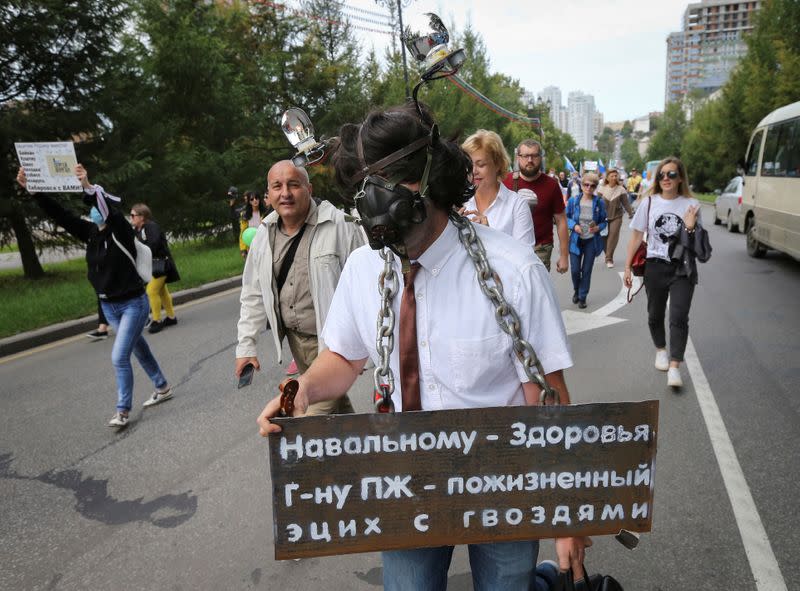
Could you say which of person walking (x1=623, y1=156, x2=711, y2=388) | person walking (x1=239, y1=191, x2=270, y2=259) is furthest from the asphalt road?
person walking (x1=239, y1=191, x2=270, y2=259)

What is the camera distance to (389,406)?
1546 mm

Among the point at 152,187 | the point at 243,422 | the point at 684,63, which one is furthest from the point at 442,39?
the point at 684,63

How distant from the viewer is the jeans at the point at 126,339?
4832 mm

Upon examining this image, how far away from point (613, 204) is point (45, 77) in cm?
1166

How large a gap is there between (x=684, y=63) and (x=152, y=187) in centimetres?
21274

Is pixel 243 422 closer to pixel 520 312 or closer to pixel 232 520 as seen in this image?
pixel 232 520

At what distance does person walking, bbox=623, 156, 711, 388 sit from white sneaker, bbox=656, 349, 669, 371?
0.26 metres

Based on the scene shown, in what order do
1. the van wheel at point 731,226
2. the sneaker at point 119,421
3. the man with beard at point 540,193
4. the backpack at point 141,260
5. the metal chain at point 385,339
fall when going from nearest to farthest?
1. the metal chain at point 385,339
2. the sneaker at point 119,421
3. the backpack at point 141,260
4. the man with beard at point 540,193
5. the van wheel at point 731,226

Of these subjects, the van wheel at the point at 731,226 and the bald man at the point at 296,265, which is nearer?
the bald man at the point at 296,265

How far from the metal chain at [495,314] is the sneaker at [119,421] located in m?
3.90

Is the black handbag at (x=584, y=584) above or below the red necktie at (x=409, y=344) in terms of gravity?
below

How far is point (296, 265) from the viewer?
124 inches

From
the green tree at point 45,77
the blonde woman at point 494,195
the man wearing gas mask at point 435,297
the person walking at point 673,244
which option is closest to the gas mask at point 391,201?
the man wearing gas mask at point 435,297

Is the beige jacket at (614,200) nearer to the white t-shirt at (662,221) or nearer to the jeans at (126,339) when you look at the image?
the white t-shirt at (662,221)
